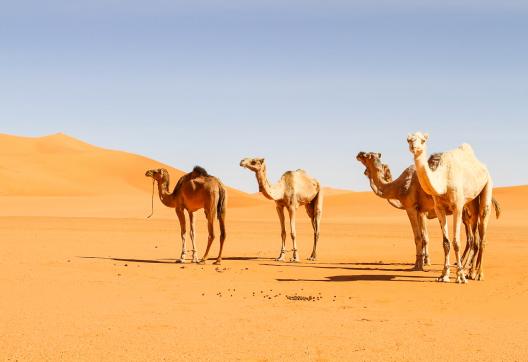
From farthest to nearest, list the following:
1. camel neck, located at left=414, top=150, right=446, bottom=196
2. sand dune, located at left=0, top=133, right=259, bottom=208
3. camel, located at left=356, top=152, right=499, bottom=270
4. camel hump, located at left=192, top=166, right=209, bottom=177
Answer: sand dune, located at left=0, top=133, right=259, bottom=208 < camel hump, located at left=192, top=166, right=209, bottom=177 < camel, located at left=356, top=152, right=499, bottom=270 < camel neck, located at left=414, top=150, right=446, bottom=196

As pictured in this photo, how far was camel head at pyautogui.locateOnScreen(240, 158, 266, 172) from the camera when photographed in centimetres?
1756

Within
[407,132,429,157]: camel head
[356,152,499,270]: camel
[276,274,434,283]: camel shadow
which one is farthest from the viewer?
[356,152,499,270]: camel

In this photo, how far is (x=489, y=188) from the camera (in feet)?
49.2

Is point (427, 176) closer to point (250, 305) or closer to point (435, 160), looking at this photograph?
point (435, 160)

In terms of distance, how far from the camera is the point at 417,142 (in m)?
12.8

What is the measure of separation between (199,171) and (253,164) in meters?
1.32

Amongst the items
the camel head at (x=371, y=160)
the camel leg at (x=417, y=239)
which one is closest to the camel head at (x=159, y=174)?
the camel head at (x=371, y=160)

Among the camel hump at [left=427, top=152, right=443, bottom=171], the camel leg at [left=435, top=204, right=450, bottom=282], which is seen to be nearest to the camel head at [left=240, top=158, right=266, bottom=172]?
the camel hump at [left=427, top=152, right=443, bottom=171]

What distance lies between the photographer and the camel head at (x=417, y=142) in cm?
1279

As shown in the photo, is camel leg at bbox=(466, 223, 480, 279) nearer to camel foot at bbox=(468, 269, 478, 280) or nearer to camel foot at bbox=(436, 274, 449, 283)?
camel foot at bbox=(468, 269, 478, 280)

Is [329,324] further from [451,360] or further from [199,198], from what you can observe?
[199,198]

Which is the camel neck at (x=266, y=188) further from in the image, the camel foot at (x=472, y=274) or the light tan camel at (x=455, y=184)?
the camel foot at (x=472, y=274)

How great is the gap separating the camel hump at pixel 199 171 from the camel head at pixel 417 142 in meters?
5.97

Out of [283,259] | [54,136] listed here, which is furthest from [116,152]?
[283,259]
